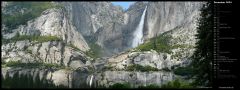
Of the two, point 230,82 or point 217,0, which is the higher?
point 217,0

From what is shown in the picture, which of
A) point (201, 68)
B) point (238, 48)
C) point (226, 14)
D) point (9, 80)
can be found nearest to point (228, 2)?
point (226, 14)

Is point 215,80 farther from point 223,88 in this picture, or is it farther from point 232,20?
point 232,20

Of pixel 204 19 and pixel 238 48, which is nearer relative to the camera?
pixel 238 48

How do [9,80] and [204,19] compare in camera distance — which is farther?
[204,19]

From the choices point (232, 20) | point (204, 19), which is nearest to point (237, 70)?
point (232, 20)

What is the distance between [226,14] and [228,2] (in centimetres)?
104

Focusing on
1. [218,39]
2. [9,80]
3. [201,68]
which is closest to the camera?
[218,39]

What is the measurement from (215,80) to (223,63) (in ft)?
4.60

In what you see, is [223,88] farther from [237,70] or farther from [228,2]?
[228,2]

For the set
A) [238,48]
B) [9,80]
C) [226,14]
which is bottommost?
[9,80]

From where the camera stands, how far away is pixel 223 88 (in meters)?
35.1

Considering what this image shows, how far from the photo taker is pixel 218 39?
33625 millimetres

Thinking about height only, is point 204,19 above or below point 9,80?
above

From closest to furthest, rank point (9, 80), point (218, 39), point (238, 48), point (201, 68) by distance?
point (218, 39) < point (238, 48) < point (9, 80) < point (201, 68)
